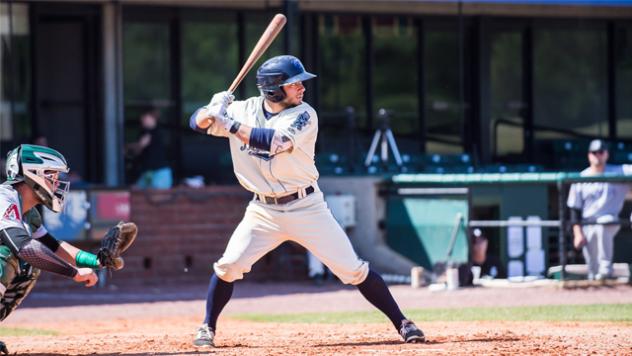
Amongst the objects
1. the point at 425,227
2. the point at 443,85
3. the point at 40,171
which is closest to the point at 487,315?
the point at 425,227

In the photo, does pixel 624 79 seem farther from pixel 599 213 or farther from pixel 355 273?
pixel 355 273

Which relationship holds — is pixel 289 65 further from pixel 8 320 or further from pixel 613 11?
pixel 613 11

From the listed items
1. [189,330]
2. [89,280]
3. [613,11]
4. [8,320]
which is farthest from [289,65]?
[613,11]

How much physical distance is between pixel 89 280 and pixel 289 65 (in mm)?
1836

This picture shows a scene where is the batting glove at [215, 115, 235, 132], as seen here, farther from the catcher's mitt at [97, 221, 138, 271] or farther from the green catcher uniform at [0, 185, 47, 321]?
the green catcher uniform at [0, 185, 47, 321]

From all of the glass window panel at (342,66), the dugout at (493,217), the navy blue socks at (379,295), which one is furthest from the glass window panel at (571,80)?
the navy blue socks at (379,295)

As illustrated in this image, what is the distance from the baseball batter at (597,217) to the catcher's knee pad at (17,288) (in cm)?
689

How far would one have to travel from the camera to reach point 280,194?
743 centimetres

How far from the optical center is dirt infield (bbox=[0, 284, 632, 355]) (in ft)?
24.6

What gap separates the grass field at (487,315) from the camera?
33.7 ft

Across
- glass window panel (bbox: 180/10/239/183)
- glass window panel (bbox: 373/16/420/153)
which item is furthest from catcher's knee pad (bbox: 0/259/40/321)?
glass window panel (bbox: 373/16/420/153)

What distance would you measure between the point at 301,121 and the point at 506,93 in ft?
37.1

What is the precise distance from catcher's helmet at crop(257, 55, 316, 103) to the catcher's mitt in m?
1.30

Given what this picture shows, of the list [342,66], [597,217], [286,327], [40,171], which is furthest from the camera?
[342,66]
